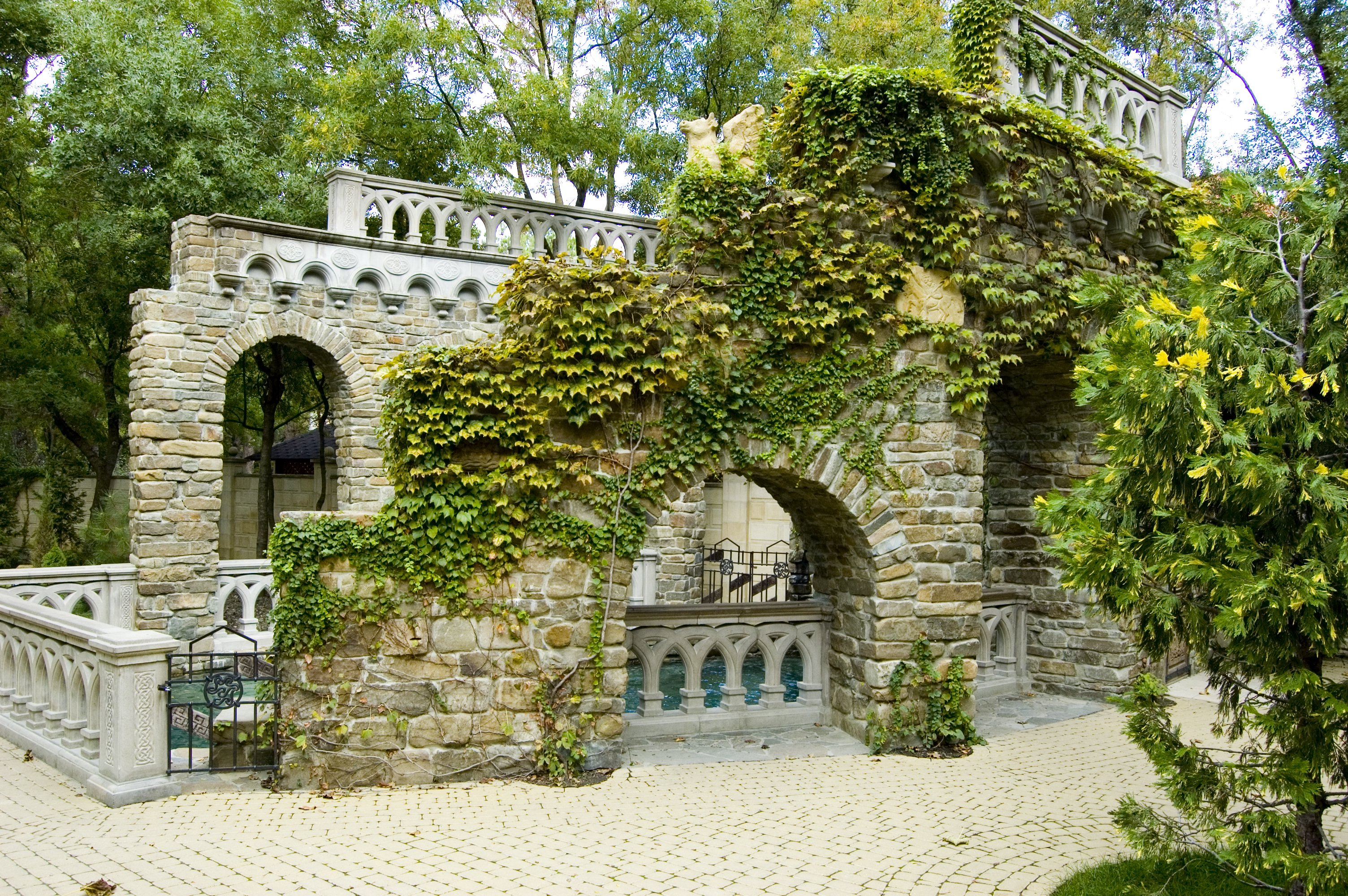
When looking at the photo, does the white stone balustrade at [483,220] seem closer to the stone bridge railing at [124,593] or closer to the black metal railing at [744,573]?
the stone bridge railing at [124,593]

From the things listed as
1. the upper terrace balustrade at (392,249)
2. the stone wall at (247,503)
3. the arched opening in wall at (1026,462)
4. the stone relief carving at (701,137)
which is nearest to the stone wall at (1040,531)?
the arched opening in wall at (1026,462)

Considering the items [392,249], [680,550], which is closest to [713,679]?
[680,550]

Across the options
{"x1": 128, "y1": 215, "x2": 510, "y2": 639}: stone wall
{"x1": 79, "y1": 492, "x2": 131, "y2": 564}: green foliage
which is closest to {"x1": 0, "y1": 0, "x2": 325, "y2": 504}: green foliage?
{"x1": 79, "y1": 492, "x2": 131, "y2": 564}: green foliage

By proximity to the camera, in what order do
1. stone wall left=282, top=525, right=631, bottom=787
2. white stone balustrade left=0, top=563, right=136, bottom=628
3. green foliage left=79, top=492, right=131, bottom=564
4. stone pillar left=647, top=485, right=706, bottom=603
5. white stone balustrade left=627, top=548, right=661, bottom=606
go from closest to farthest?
1. stone wall left=282, top=525, right=631, bottom=787
2. white stone balustrade left=0, top=563, right=136, bottom=628
3. green foliage left=79, top=492, right=131, bottom=564
4. white stone balustrade left=627, top=548, right=661, bottom=606
5. stone pillar left=647, top=485, right=706, bottom=603

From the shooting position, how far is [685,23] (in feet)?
53.5

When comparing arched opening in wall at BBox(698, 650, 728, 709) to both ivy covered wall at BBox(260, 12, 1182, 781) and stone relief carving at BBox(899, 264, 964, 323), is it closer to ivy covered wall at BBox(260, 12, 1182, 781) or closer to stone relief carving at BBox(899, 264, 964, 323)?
ivy covered wall at BBox(260, 12, 1182, 781)

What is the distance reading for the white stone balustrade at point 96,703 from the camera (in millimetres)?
5500

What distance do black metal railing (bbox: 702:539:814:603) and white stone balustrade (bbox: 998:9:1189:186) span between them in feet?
19.7

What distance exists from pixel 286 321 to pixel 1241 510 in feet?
30.5

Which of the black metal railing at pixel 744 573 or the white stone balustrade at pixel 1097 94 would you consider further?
the black metal railing at pixel 744 573

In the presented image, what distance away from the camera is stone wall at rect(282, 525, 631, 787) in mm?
5957

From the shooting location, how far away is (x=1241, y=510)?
3781mm

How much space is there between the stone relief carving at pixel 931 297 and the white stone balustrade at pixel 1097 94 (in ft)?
5.94

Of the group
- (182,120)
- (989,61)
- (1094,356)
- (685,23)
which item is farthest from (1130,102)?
(182,120)
